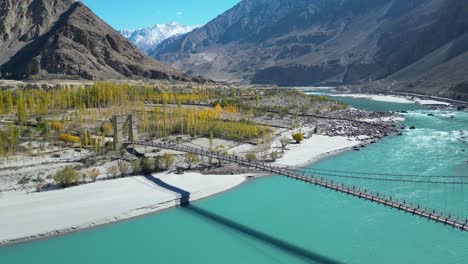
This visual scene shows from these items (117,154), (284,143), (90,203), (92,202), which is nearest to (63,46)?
(117,154)

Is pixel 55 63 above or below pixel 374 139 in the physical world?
above

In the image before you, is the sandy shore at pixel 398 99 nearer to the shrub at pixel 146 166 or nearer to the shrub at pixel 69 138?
the shrub at pixel 146 166

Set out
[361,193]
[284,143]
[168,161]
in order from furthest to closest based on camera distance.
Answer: [284,143]
[168,161]
[361,193]

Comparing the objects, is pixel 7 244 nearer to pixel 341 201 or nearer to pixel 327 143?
pixel 341 201

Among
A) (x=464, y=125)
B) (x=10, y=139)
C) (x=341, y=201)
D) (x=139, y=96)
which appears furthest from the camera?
(x=139, y=96)

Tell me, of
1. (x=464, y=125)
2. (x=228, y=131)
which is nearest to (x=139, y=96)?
(x=228, y=131)

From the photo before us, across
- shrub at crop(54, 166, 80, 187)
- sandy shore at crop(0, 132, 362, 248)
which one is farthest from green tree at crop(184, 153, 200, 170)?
shrub at crop(54, 166, 80, 187)

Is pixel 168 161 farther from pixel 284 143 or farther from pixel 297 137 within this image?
pixel 297 137
